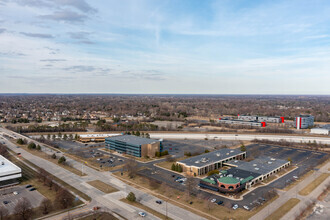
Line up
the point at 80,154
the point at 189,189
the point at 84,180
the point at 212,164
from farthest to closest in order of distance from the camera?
the point at 80,154, the point at 212,164, the point at 84,180, the point at 189,189

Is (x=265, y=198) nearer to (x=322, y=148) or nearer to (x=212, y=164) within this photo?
(x=212, y=164)

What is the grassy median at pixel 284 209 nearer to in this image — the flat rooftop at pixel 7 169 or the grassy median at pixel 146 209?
the grassy median at pixel 146 209

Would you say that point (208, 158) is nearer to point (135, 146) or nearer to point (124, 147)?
point (135, 146)

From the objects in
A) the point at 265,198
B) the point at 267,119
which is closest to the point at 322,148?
the point at 265,198

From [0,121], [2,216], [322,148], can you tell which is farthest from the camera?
[0,121]

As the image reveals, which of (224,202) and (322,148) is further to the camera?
(322,148)

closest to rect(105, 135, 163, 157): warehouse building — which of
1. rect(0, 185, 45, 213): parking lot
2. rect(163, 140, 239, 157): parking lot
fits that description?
rect(163, 140, 239, 157): parking lot

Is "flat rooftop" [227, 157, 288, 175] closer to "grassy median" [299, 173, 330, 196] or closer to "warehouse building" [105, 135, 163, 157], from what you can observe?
"grassy median" [299, 173, 330, 196]

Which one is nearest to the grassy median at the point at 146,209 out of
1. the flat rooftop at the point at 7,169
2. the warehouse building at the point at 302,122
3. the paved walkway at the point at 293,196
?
the paved walkway at the point at 293,196
